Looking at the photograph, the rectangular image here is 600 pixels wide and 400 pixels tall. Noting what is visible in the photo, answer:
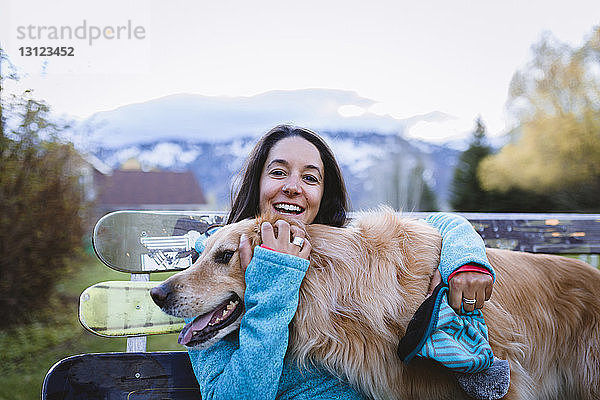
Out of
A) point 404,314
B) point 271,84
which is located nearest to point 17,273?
point 404,314

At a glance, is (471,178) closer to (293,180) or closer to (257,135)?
(257,135)

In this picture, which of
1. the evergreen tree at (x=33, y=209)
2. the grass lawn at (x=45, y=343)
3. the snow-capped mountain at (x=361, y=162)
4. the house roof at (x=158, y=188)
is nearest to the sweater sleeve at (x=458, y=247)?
the evergreen tree at (x=33, y=209)

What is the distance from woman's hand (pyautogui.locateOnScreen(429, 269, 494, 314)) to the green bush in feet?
11.9

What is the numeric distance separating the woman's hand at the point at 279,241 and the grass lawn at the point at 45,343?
3.45 m

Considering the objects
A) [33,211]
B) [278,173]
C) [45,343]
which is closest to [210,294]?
[278,173]

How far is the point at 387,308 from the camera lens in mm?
1425

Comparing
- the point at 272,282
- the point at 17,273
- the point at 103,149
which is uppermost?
the point at 103,149

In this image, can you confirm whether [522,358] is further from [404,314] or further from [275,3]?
[275,3]

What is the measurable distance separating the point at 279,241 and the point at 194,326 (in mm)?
389

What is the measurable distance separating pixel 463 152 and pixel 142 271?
1120 centimetres

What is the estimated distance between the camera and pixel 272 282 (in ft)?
4.40

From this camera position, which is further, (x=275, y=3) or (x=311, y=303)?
(x=275, y=3)

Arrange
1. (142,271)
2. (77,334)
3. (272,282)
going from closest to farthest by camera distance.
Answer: (272,282)
(142,271)
(77,334)

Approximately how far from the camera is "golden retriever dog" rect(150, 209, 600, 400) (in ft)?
4.68
